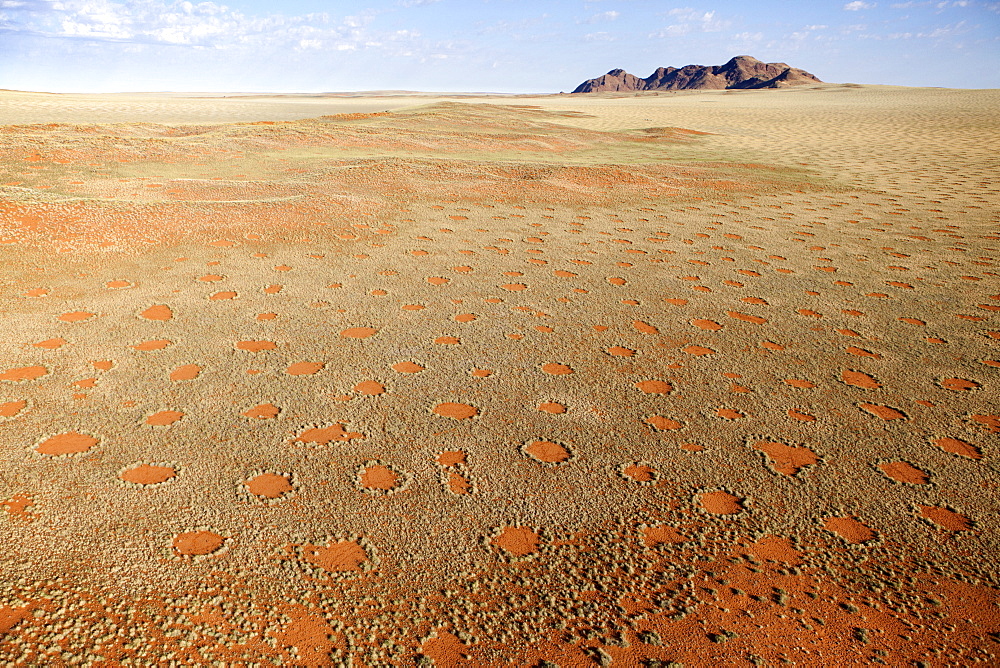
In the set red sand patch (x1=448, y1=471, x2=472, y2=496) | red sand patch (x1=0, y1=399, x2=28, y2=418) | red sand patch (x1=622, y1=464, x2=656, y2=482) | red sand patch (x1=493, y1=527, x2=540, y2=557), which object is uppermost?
red sand patch (x1=0, y1=399, x2=28, y2=418)

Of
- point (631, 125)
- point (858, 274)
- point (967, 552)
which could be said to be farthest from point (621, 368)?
point (631, 125)

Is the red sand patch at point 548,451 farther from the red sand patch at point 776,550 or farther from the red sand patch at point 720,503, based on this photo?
the red sand patch at point 776,550

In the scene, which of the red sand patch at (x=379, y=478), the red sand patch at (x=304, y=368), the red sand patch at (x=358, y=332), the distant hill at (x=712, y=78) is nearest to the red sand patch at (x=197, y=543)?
the red sand patch at (x=379, y=478)

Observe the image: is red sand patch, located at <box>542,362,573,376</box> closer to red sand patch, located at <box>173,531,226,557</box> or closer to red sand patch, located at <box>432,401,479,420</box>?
red sand patch, located at <box>432,401,479,420</box>

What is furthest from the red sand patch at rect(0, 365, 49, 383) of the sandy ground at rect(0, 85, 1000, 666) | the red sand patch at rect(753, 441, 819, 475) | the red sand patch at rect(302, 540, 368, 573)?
the red sand patch at rect(753, 441, 819, 475)

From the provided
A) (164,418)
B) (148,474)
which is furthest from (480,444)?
(164,418)

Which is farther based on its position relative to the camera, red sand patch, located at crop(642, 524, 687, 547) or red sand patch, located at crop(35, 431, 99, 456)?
red sand patch, located at crop(35, 431, 99, 456)
